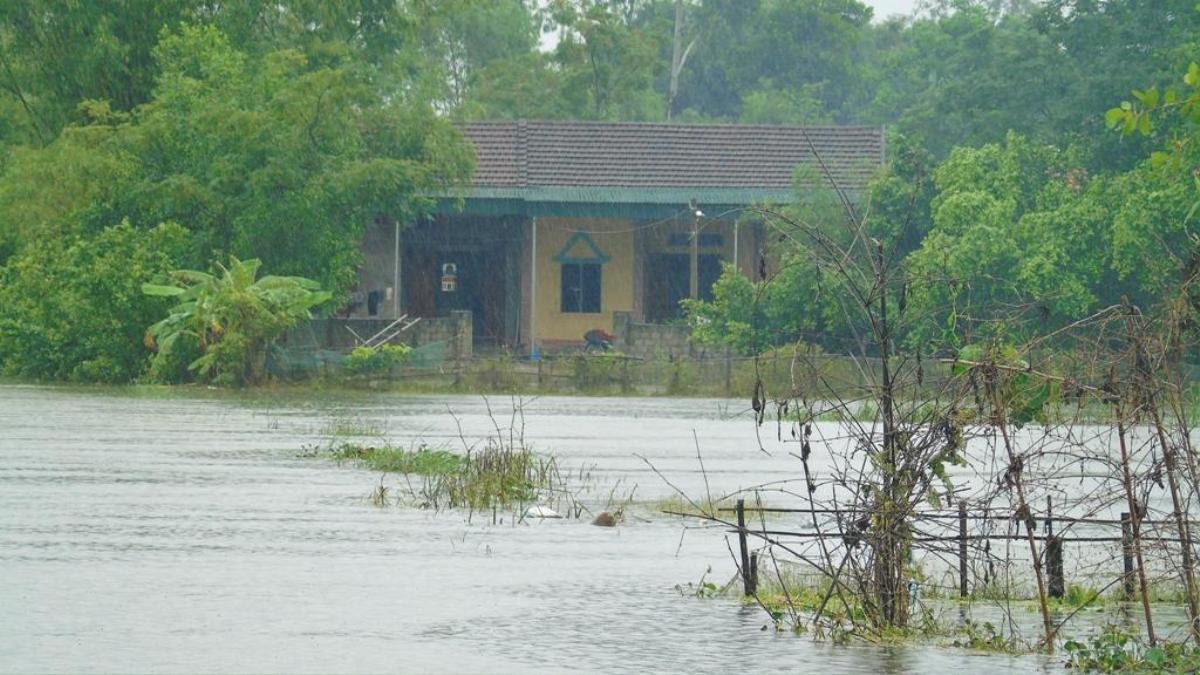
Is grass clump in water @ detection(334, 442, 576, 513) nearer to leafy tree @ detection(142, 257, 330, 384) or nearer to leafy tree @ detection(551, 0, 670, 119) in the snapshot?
leafy tree @ detection(142, 257, 330, 384)

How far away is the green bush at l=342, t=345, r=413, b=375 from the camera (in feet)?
123

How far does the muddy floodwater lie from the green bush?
11982mm

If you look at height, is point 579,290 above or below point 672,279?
below

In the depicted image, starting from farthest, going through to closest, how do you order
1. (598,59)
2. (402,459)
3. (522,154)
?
(598,59) → (522,154) → (402,459)

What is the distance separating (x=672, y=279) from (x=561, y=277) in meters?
2.65

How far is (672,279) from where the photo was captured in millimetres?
48094

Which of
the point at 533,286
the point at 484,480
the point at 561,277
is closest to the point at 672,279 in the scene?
the point at 561,277

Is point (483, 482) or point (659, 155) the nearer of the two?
point (483, 482)

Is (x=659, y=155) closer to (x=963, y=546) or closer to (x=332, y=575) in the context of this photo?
(x=332, y=575)

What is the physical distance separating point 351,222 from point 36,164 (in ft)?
20.7

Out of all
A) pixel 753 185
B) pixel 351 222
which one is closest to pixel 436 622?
pixel 351 222

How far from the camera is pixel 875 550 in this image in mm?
11836

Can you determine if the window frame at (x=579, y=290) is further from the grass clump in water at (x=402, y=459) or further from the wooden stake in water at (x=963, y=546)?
the wooden stake in water at (x=963, y=546)

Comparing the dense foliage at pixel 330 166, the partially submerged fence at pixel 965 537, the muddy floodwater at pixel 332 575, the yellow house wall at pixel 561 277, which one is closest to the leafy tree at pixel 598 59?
the dense foliage at pixel 330 166
